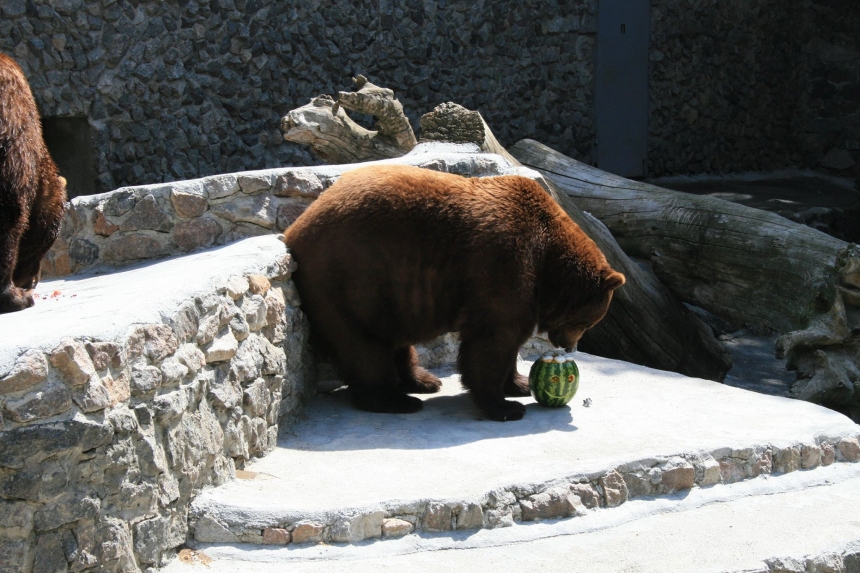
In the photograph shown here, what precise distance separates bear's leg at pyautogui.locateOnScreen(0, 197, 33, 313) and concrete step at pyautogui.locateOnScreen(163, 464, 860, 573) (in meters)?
1.42

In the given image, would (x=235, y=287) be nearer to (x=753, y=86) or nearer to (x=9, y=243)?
(x=9, y=243)

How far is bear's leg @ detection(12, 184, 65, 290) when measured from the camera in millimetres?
4520

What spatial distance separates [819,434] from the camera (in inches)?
188

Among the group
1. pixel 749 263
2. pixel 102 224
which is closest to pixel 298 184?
pixel 102 224

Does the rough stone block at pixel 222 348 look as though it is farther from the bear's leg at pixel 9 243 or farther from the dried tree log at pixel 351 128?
→ the dried tree log at pixel 351 128

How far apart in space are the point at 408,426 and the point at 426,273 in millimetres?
802

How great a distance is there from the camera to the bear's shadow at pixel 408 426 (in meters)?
4.54

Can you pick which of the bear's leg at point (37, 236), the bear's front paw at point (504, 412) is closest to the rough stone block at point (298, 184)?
the bear's leg at point (37, 236)

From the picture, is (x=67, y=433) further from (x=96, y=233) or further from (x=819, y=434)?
(x=819, y=434)

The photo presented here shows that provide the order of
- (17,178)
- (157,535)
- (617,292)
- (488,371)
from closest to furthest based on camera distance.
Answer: (157,535) < (17,178) < (488,371) < (617,292)

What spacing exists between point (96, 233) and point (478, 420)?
244 centimetres

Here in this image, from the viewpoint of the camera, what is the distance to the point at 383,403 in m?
5.04

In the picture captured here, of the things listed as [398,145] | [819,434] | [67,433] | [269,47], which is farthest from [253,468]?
[269,47]

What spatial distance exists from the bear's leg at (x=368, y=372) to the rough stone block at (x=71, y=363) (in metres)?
2.06
